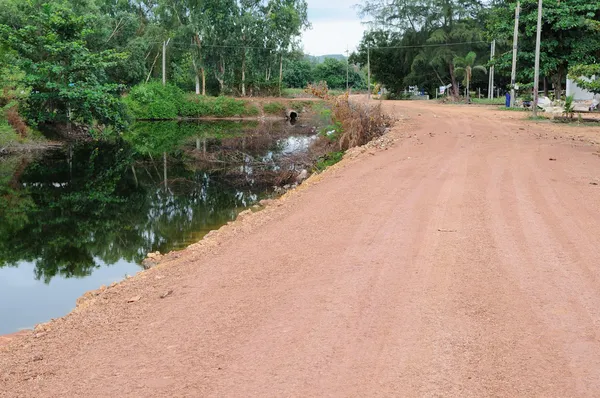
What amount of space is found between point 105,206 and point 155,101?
4110 centimetres

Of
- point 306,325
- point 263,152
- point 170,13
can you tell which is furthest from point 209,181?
point 170,13

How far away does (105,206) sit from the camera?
1848cm

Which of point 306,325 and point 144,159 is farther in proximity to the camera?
point 144,159

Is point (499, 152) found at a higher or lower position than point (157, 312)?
higher

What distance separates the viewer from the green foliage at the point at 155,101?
5609cm

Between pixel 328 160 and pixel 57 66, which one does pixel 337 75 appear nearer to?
pixel 57 66

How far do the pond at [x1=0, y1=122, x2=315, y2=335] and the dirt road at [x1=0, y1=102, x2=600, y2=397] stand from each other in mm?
3059

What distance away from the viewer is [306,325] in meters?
5.67

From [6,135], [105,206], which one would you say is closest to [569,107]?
[105,206]

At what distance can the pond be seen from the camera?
11578 mm

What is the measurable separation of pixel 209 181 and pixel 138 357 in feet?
55.3

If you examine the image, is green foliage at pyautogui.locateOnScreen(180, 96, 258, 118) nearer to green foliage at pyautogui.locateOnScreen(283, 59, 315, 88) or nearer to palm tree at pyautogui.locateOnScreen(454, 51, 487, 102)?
palm tree at pyautogui.locateOnScreen(454, 51, 487, 102)

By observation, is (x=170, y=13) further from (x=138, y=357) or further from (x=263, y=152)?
(x=138, y=357)

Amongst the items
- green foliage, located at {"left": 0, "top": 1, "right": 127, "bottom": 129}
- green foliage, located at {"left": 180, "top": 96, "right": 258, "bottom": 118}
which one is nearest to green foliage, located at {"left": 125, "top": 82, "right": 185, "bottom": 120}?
green foliage, located at {"left": 180, "top": 96, "right": 258, "bottom": 118}
